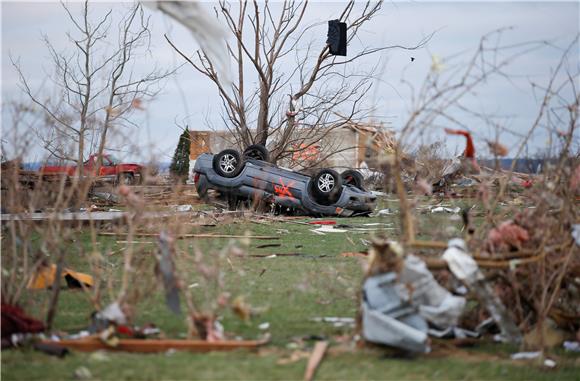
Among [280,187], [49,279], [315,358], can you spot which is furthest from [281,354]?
[280,187]

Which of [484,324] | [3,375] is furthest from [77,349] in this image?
[484,324]

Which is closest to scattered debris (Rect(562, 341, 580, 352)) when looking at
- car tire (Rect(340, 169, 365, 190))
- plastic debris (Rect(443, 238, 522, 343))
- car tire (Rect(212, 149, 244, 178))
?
plastic debris (Rect(443, 238, 522, 343))

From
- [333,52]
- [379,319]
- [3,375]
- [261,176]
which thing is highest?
[333,52]

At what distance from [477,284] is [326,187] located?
1139cm

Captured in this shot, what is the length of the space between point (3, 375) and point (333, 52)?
16671 millimetres

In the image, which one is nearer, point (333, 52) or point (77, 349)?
point (77, 349)

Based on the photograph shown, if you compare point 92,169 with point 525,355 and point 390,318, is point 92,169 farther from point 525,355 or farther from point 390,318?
point 525,355

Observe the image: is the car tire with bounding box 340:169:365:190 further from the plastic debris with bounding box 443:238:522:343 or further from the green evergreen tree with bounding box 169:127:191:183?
the plastic debris with bounding box 443:238:522:343

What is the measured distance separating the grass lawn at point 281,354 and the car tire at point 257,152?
989cm

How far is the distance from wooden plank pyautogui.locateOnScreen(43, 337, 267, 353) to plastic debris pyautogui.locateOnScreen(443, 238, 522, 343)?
1.48 meters

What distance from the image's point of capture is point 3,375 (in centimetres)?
453

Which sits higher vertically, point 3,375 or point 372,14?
point 372,14

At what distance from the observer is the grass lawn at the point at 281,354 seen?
4.59 metres

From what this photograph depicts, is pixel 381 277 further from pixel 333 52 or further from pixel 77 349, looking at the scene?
pixel 333 52
